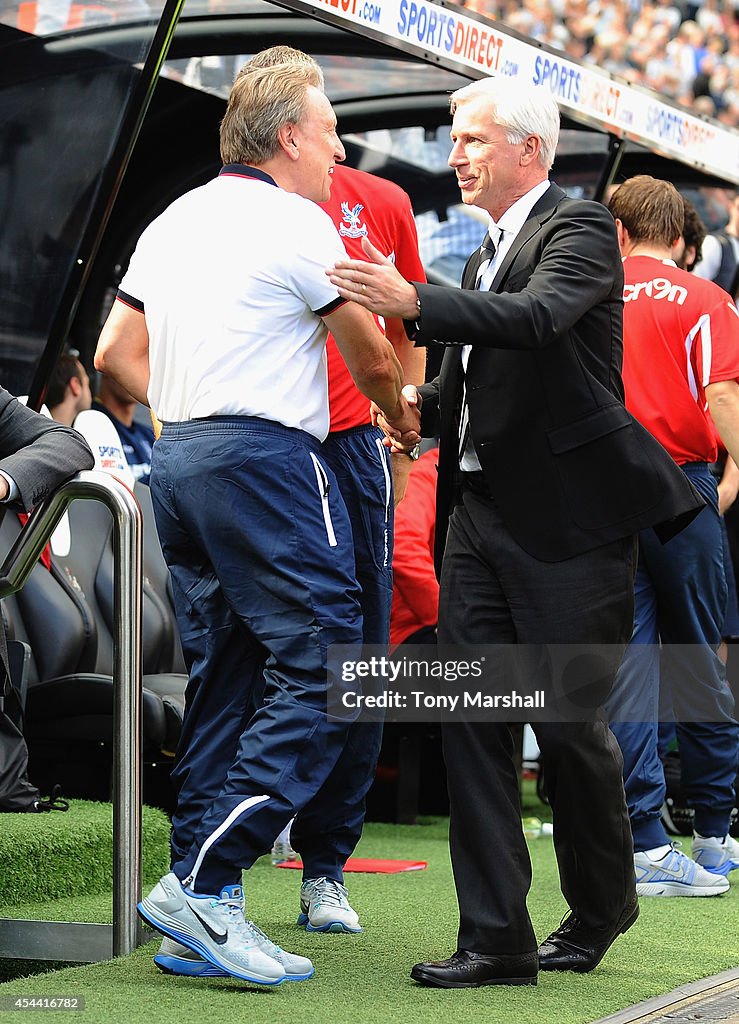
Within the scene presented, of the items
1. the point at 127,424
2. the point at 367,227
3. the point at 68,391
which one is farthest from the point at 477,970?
the point at 127,424

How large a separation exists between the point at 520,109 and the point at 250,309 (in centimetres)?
67

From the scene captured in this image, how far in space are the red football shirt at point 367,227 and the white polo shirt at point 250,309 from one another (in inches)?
24.3

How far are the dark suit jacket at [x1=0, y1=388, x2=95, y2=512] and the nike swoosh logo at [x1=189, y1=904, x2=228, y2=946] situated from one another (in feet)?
2.84

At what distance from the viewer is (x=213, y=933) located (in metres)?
2.75

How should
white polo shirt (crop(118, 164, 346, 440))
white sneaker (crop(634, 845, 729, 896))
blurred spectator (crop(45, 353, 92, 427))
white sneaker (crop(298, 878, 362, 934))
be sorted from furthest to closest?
blurred spectator (crop(45, 353, 92, 427)), white sneaker (crop(634, 845, 729, 896)), white sneaker (crop(298, 878, 362, 934)), white polo shirt (crop(118, 164, 346, 440))

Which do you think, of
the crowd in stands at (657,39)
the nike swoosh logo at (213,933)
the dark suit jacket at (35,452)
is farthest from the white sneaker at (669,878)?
the crowd in stands at (657,39)

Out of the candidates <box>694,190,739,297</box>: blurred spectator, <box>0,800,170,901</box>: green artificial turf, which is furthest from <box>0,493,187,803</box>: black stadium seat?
<box>694,190,739,297</box>: blurred spectator

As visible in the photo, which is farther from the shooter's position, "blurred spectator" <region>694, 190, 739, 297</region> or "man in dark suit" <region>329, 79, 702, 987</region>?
"blurred spectator" <region>694, 190, 739, 297</region>

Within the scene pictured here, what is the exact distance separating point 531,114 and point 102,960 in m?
1.94

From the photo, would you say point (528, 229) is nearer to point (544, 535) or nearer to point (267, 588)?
point (544, 535)

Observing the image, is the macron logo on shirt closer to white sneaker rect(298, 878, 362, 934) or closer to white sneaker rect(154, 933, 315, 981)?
white sneaker rect(298, 878, 362, 934)

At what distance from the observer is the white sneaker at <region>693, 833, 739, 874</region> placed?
449 cm

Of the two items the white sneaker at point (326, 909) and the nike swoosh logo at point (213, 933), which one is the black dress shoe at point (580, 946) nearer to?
the white sneaker at point (326, 909)

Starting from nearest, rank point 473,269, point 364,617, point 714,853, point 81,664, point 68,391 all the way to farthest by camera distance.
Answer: point 473,269 → point 364,617 → point 714,853 → point 81,664 → point 68,391
